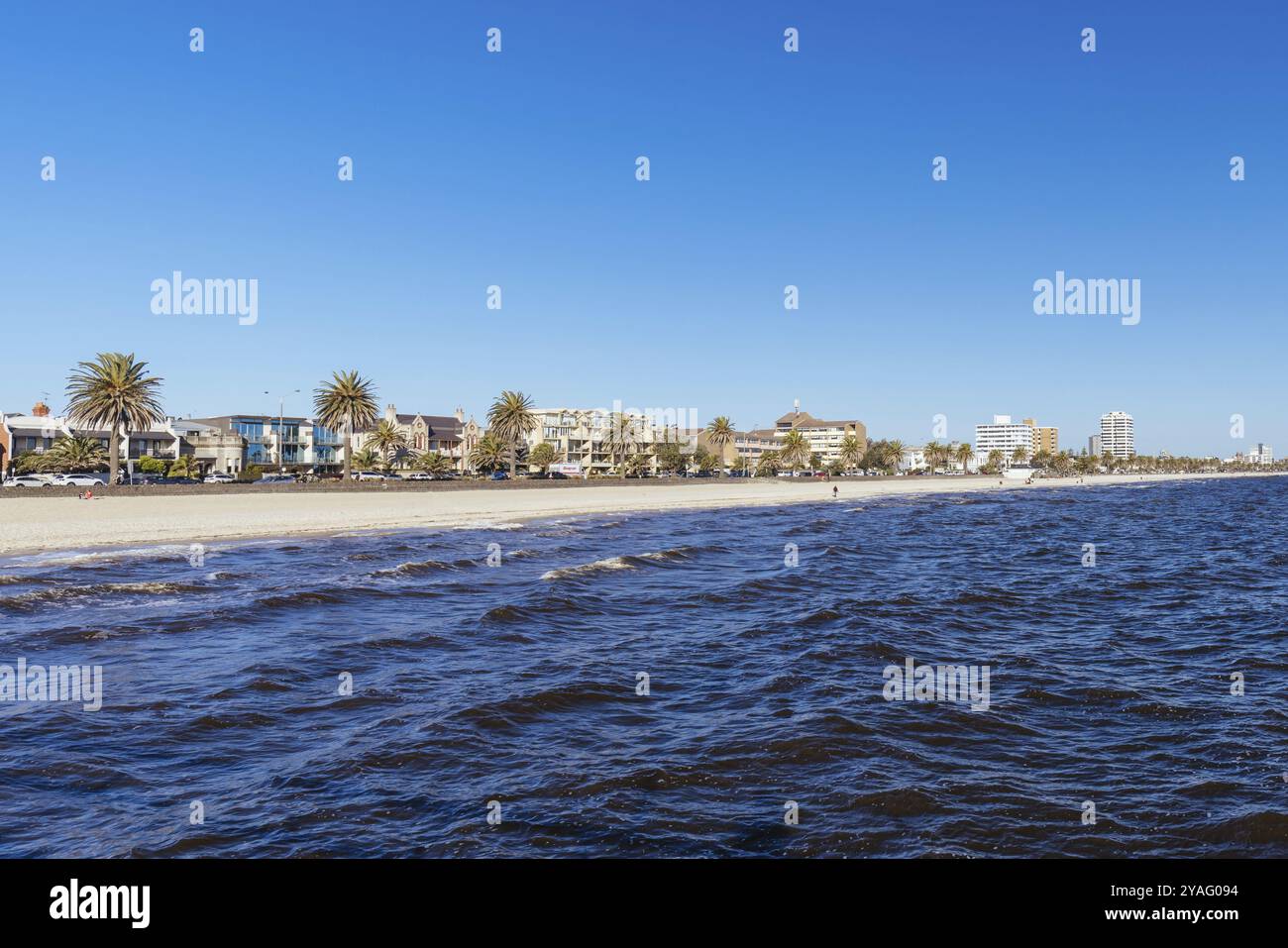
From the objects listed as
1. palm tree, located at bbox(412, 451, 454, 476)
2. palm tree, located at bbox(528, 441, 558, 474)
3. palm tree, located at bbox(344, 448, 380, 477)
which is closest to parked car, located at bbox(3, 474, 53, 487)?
palm tree, located at bbox(412, 451, 454, 476)

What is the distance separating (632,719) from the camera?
47.1 ft

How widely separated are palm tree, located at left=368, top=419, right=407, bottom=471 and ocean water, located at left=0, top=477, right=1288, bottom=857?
115m

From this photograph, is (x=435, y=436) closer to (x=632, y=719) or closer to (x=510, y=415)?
(x=510, y=415)

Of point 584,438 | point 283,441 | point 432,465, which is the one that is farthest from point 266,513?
point 584,438

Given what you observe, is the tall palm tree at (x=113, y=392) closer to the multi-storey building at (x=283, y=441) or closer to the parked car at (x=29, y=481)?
the parked car at (x=29, y=481)

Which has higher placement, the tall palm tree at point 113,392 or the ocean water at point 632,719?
the tall palm tree at point 113,392

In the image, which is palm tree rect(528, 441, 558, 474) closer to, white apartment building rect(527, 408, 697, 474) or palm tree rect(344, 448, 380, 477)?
white apartment building rect(527, 408, 697, 474)

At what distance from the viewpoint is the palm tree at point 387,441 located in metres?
145

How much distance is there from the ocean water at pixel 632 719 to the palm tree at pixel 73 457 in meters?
81.3

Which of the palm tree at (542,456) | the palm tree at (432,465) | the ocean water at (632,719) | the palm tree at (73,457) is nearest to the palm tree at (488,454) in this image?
the palm tree at (432,465)
